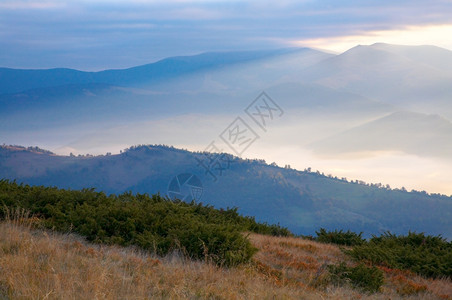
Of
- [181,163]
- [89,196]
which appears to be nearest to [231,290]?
[89,196]

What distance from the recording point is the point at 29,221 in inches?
460

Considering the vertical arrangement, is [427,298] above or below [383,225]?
above

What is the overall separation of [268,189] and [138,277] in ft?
571

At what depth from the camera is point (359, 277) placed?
1046 centimetres

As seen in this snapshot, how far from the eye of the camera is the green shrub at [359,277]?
10.2m

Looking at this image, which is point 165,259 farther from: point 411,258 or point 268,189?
point 268,189

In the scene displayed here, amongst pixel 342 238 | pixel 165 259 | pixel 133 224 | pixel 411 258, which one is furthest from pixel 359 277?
pixel 342 238

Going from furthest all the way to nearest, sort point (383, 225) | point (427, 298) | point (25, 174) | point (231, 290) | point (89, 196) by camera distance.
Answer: point (383, 225) → point (25, 174) → point (89, 196) → point (427, 298) → point (231, 290)

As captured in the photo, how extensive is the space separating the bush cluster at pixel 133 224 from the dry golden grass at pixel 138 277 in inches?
17.3

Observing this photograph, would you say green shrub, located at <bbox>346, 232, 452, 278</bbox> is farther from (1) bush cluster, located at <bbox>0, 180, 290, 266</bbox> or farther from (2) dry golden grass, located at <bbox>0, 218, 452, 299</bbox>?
(1) bush cluster, located at <bbox>0, 180, 290, 266</bbox>

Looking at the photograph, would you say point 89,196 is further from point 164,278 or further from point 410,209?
point 410,209

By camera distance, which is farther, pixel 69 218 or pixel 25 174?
pixel 25 174

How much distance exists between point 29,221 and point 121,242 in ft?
8.58

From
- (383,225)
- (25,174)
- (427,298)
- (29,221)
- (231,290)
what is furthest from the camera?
(383,225)
